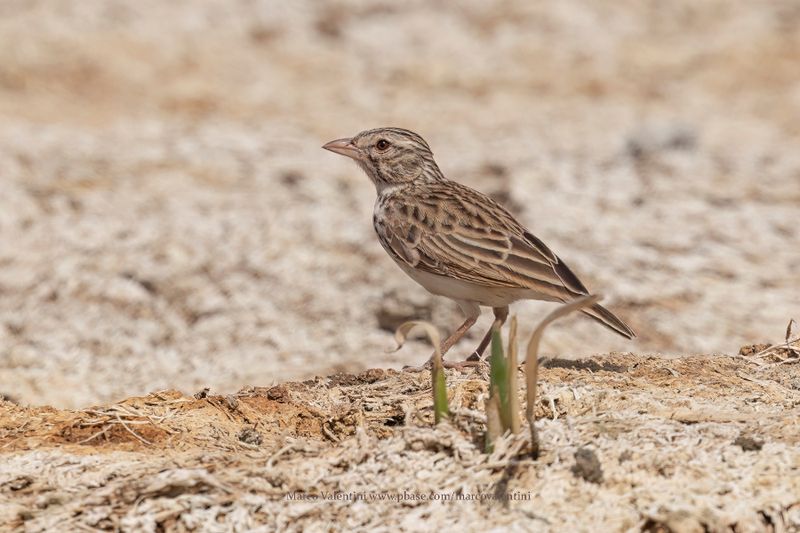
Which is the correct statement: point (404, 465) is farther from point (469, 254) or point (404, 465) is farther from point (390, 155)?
point (390, 155)

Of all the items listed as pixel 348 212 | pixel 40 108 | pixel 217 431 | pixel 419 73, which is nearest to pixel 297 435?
pixel 217 431

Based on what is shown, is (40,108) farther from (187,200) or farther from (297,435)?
(297,435)

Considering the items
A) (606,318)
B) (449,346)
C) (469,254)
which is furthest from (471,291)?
(606,318)

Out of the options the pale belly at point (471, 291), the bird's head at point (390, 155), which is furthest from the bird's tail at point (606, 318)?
the bird's head at point (390, 155)

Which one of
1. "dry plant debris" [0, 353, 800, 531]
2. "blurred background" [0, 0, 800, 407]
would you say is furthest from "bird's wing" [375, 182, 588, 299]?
"blurred background" [0, 0, 800, 407]

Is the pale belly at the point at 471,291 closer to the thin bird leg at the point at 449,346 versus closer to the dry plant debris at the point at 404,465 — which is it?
the thin bird leg at the point at 449,346
